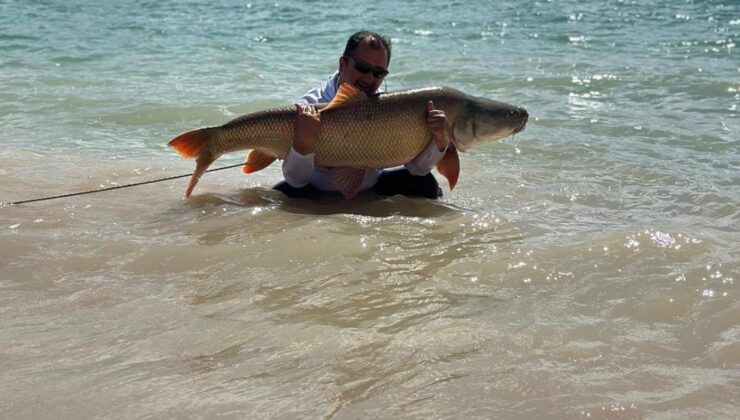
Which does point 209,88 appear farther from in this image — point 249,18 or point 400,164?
point 249,18

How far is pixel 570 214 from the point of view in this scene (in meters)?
4.62

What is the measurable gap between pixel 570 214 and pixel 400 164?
955 millimetres

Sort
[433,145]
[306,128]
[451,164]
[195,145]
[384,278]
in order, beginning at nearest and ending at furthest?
[384,278], [306,128], [195,145], [433,145], [451,164]

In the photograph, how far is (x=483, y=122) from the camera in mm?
4516

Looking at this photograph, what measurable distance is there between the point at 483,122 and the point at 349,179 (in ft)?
2.50

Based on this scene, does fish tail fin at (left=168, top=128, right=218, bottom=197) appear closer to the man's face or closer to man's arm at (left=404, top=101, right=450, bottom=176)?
the man's face

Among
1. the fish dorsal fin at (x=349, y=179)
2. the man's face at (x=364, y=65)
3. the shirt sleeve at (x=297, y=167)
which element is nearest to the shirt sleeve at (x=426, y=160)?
the fish dorsal fin at (x=349, y=179)

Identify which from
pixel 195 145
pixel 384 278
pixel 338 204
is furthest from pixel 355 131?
pixel 384 278

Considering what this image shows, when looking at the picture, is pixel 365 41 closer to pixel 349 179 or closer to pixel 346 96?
pixel 346 96

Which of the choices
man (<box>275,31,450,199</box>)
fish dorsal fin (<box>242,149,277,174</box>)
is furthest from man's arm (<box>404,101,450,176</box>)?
fish dorsal fin (<box>242,149,277,174</box>)

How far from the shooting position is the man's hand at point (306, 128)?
427 cm

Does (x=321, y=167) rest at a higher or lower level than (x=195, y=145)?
lower

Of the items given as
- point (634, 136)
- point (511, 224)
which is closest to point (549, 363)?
point (511, 224)

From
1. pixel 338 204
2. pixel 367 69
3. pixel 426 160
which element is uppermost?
pixel 367 69
